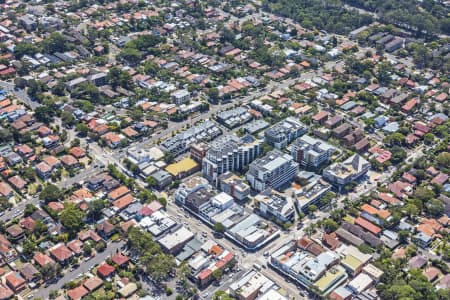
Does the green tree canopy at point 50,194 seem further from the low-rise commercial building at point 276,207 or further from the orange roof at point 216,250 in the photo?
the low-rise commercial building at point 276,207

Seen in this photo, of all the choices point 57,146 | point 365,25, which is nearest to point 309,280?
point 57,146

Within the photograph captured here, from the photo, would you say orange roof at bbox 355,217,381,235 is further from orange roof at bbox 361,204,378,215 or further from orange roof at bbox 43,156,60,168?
orange roof at bbox 43,156,60,168

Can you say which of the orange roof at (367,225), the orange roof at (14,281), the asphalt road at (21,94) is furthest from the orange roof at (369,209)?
the asphalt road at (21,94)

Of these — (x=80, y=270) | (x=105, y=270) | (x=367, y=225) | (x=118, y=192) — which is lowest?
(x=80, y=270)

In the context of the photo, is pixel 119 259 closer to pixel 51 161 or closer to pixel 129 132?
pixel 51 161

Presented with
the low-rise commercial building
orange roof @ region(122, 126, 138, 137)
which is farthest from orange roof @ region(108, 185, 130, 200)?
the low-rise commercial building

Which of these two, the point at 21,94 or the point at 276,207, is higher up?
the point at 276,207

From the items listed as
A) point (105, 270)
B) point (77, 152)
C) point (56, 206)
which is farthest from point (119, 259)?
A: point (77, 152)

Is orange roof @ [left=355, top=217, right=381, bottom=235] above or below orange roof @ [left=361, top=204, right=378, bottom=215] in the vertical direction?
below
